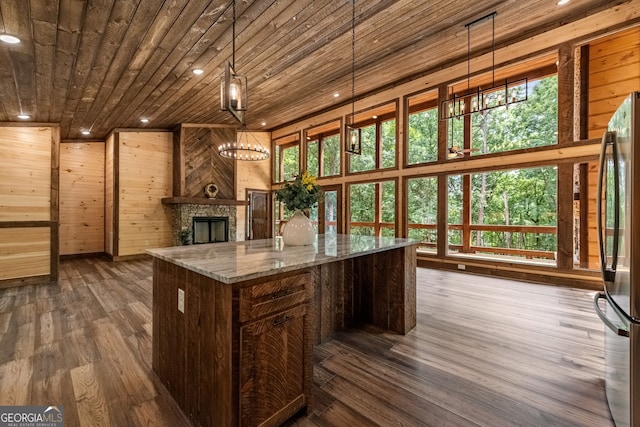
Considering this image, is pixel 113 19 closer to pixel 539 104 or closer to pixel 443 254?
pixel 443 254

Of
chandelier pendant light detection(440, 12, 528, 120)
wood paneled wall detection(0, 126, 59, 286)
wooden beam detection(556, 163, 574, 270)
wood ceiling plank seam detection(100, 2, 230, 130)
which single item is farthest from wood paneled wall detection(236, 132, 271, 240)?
wooden beam detection(556, 163, 574, 270)

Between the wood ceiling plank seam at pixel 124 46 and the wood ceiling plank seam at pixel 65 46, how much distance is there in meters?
0.33

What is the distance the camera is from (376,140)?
300 inches

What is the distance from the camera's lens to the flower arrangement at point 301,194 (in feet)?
7.66

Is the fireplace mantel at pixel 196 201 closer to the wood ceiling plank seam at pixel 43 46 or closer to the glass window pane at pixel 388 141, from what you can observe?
the wood ceiling plank seam at pixel 43 46

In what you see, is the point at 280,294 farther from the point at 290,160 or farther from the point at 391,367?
the point at 290,160

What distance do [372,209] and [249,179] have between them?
12.9 ft

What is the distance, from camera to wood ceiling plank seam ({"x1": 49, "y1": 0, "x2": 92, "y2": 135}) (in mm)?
2661

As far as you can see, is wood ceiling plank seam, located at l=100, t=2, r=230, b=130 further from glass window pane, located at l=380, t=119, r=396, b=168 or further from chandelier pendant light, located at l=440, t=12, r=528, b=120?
glass window pane, located at l=380, t=119, r=396, b=168

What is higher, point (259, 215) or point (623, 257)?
point (259, 215)

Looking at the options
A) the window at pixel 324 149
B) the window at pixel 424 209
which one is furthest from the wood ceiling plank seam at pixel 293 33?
the window at pixel 324 149

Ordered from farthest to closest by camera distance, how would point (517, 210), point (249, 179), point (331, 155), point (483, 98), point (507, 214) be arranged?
1. point (249, 179)
2. point (331, 155)
3. point (507, 214)
4. point (517, 210)
5. point (483, 98)

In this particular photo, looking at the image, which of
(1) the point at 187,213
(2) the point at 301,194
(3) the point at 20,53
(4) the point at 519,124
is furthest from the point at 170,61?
(4) the point at 519,124

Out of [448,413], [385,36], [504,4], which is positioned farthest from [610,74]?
[448,413]
